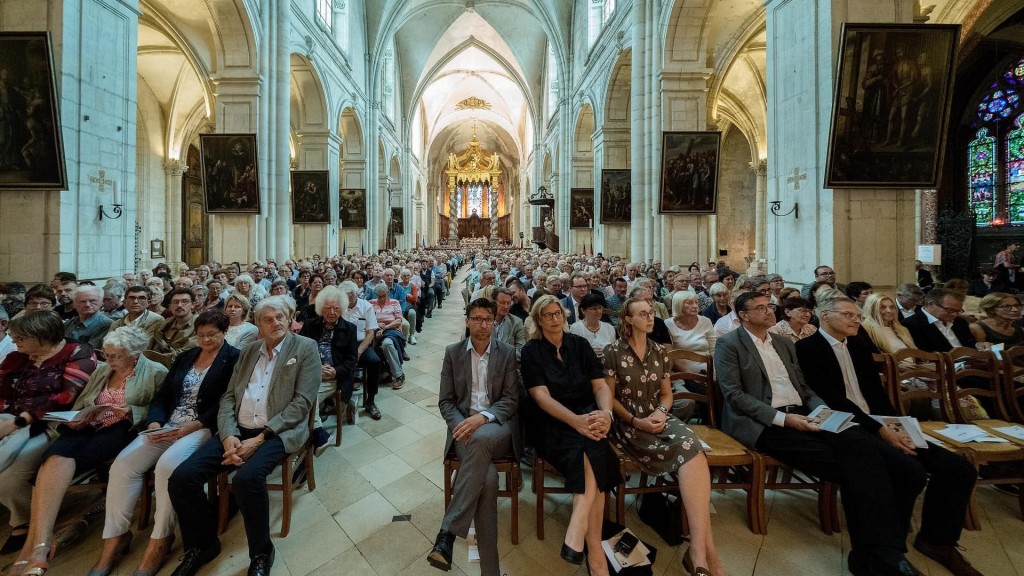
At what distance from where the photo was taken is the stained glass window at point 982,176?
45.8 ft

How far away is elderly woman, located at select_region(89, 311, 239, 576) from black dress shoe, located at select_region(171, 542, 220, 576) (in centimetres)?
18

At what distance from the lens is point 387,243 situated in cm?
2228

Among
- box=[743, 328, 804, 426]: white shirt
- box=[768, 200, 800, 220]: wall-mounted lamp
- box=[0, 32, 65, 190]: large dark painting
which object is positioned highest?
box=[0, 32, 65, 190]: large dark painting

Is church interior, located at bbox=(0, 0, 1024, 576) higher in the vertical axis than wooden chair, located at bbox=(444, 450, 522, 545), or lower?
higher

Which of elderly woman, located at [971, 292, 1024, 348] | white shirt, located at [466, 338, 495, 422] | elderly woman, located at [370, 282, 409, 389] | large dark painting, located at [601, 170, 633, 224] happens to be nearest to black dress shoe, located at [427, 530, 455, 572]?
white shirt, located at [466, 338, 495, 422]

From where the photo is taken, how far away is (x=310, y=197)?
13250 millimetres

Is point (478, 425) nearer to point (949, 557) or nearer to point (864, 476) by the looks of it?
point (864, 476)

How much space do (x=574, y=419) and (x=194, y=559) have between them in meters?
2.12

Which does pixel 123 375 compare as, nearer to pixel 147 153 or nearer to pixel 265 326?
pixel 265 326

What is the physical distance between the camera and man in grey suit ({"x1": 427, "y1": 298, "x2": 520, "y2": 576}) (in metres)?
2.17

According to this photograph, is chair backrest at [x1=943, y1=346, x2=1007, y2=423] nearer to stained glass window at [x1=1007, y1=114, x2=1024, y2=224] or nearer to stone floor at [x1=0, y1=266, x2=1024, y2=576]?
stone floor at [x1=0, y1=266, x2=1024, y2=576]

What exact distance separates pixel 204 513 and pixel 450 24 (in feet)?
87.1

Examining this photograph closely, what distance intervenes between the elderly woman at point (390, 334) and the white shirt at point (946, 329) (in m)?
5.21

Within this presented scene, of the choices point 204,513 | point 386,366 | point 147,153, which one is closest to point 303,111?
point 147,153
